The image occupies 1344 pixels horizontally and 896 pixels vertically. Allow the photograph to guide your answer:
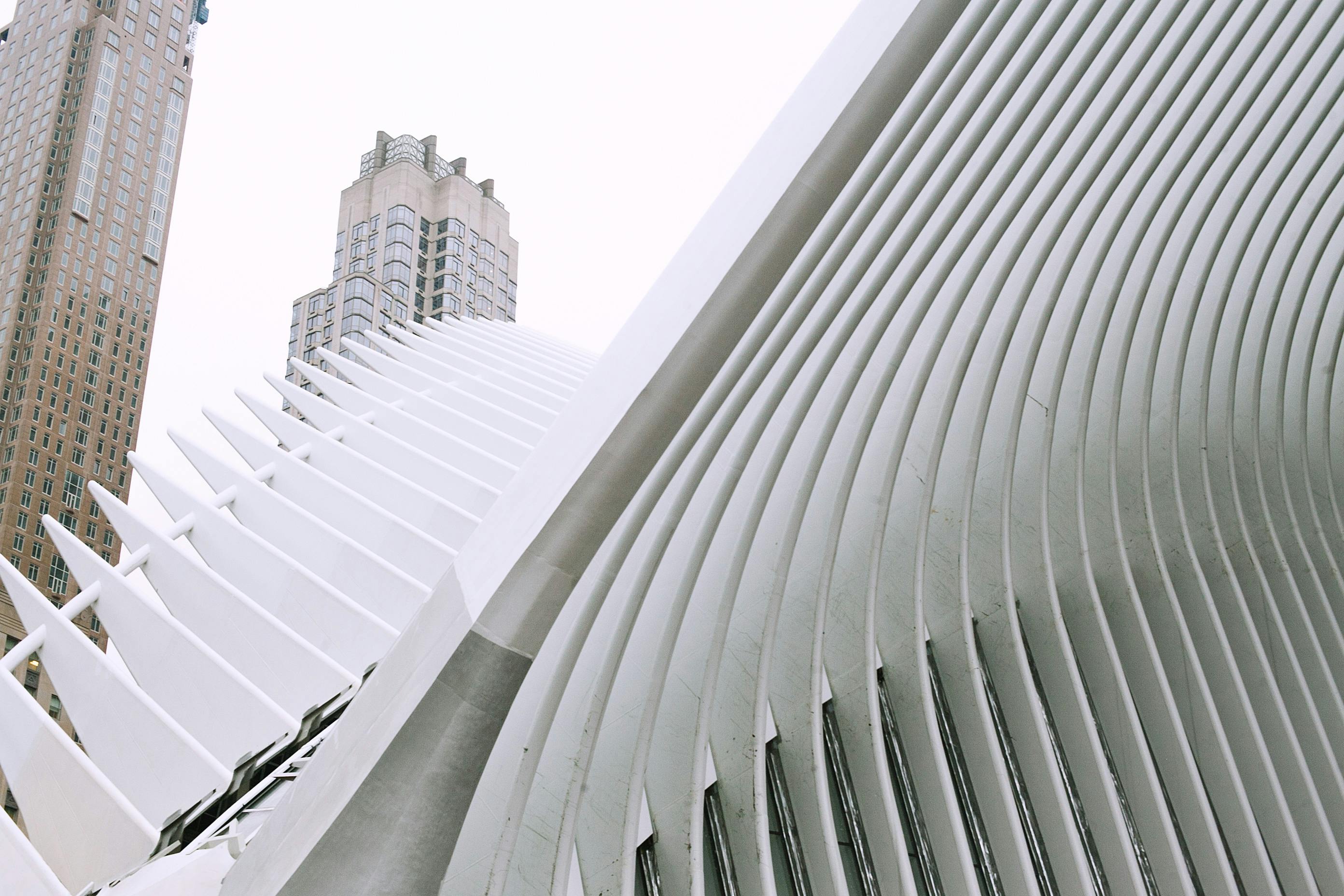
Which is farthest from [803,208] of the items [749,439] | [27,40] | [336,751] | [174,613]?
[27,40]

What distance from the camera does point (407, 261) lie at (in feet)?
271

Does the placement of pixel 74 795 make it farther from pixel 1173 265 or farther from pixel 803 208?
pixel 1173 265

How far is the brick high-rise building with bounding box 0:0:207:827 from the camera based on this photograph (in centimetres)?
8681

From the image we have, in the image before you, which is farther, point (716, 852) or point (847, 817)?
point (847, 817)

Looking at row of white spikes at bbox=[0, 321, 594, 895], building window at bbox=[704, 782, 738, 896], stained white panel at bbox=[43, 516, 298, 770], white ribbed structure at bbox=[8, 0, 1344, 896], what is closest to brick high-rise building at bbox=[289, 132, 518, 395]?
row of white spikes at bbox=[0, 321, 594, 895]

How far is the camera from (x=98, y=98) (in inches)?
3959

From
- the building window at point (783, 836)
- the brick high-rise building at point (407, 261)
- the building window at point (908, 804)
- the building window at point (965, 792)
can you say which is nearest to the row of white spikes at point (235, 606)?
the building window at point (783, 836)

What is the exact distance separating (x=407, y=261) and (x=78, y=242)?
109 ft

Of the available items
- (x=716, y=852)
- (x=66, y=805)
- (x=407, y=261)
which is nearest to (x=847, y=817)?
(x=716, y=852)

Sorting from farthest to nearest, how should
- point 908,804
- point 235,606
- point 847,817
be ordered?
point 235,606
point 908,804
point 847,817

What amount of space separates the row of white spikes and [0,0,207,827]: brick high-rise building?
242 ft

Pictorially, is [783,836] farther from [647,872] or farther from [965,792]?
[965,792]

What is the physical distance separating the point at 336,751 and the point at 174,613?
5604 mm

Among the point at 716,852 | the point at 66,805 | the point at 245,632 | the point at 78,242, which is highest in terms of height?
the point at 78,242
